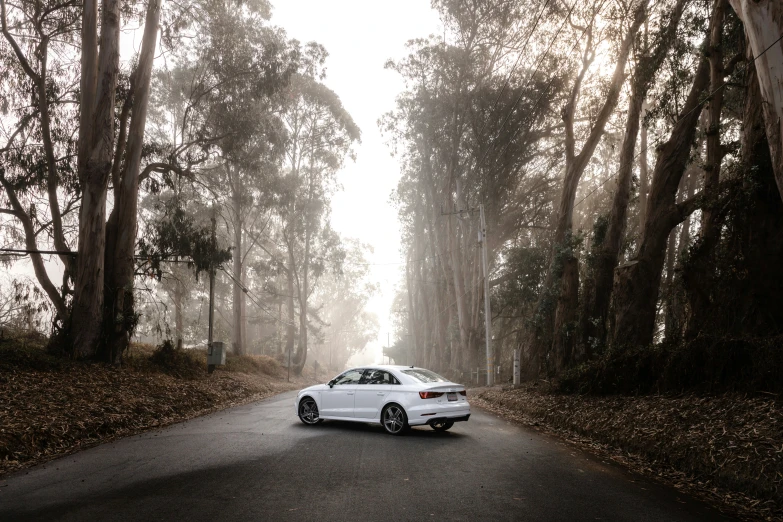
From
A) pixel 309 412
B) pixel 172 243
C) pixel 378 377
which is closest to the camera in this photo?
pixel 378 377

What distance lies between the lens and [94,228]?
52.6ft

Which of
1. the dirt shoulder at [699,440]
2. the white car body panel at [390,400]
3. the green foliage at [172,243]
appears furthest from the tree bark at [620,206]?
the green foliage at [172,243]

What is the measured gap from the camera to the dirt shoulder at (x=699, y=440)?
257 inches

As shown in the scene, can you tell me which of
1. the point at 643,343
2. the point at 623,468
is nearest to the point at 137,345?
the point at 643,343

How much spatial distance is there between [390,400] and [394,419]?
0.35 meters

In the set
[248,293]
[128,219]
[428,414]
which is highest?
[128,219]

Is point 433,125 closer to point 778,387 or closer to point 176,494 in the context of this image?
point 778,387

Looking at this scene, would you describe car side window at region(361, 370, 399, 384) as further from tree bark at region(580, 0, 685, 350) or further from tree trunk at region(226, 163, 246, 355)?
tree trunk at region(226, 163, 246, 355)

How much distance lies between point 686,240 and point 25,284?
25219 mm

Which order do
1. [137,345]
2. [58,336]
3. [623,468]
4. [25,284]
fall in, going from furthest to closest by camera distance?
[137,345] → [25,284] → [58,336] → [623,468]

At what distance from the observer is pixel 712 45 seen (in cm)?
1407

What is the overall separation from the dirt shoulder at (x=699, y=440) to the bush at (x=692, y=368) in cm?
40

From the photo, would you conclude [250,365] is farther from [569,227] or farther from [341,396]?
[341,396]

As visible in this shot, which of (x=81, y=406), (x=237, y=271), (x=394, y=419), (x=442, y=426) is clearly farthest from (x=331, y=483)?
(x=237, y=271)
